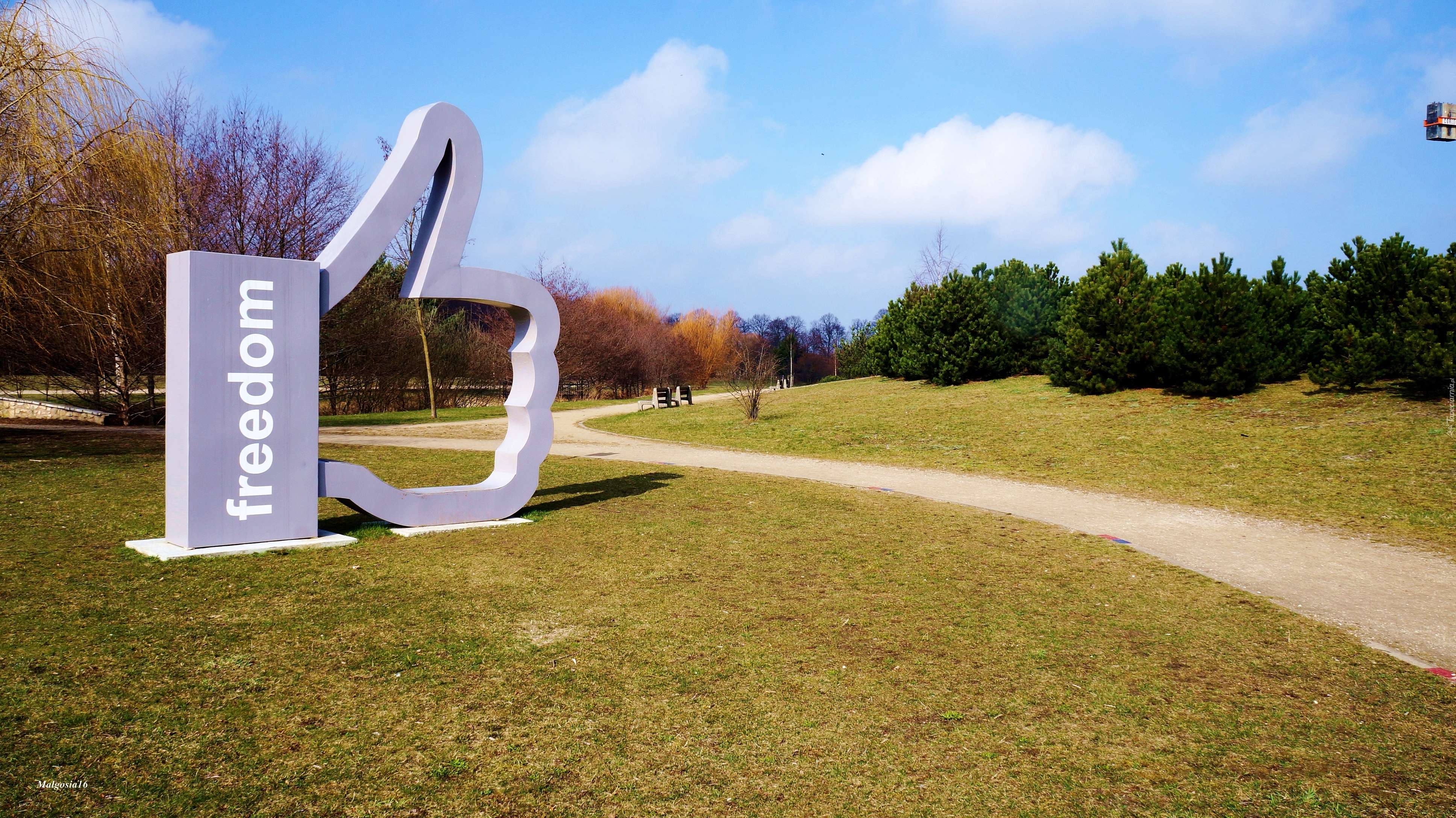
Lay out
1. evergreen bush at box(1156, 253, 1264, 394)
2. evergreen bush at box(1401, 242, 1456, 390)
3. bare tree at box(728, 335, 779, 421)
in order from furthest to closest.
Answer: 1. bare tree at box(728, 335, 779, 421)
2. evergreen bush at box(1156, 253, 1264, 394)
3. evergreen bush at box(1401, 242, 1456, 390)

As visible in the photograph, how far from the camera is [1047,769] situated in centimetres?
370

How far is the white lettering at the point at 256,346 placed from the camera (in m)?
7.05

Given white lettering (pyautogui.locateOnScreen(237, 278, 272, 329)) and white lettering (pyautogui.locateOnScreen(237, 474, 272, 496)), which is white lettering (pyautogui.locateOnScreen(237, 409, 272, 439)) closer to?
white lettering (pyautogui.locateOnScreen(237, 474, 272, 496))

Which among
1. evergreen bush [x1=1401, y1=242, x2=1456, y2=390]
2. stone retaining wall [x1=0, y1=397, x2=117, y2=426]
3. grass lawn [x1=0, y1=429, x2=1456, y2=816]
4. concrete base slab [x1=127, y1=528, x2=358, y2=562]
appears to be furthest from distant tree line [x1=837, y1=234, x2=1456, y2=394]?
stone retaining wall [x1=0, y1=397, x2=117, y2=426]

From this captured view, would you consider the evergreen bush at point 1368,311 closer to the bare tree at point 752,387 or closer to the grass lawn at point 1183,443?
the grass lawn at point 1183,443

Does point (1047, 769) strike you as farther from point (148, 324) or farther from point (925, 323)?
point (925, 323)

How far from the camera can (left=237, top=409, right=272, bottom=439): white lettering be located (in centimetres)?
A: 709

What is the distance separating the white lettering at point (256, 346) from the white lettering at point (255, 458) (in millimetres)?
678

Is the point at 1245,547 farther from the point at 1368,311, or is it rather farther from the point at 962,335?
the point at 962,335

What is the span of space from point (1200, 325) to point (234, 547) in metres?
19.3

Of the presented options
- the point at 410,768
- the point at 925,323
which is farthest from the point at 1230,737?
the point at 925,323

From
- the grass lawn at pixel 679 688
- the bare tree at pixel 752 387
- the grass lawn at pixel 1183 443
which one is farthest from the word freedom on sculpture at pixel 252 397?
the bare tree at pixel 752 387

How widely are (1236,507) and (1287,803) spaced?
8783 mm

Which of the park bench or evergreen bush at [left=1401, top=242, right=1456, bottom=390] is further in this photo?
the park bench
